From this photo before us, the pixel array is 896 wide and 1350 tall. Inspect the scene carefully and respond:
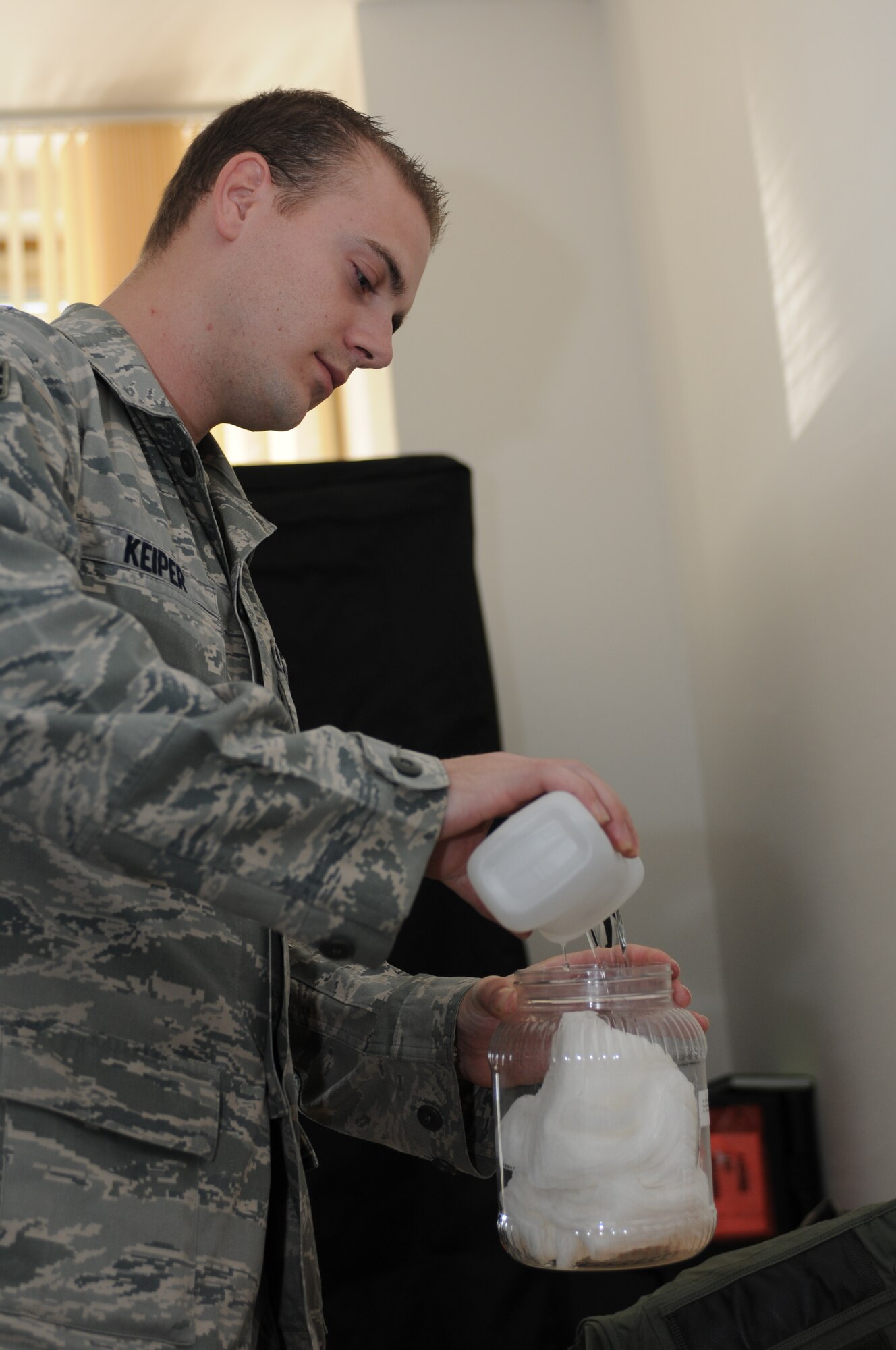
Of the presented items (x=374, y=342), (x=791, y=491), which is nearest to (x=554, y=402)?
(x=791, y=491)

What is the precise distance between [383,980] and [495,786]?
51 centimetres

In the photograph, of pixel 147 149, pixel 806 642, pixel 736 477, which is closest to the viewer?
pixel 806 642

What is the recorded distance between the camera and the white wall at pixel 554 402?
2352 millimetres

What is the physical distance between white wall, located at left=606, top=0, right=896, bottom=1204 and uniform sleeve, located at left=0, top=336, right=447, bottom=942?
35.1 inches

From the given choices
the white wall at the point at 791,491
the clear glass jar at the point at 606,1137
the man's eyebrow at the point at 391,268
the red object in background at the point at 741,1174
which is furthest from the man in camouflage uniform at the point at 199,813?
the red object in background at the point at 741,1174

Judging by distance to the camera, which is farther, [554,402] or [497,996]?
[554,402]

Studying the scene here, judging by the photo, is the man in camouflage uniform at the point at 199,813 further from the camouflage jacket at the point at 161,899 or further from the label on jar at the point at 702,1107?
the label on jar at the point at 702,1107

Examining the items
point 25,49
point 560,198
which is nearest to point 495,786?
point 560,198

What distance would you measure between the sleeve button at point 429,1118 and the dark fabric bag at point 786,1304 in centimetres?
22

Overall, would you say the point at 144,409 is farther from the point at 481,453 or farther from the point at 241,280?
the point at 481,453

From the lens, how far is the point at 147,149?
2990mm

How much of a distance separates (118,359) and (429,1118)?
75 cm

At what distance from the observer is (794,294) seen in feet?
5.47

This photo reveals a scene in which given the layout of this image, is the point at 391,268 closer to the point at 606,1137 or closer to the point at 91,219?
the point at 606,1137
